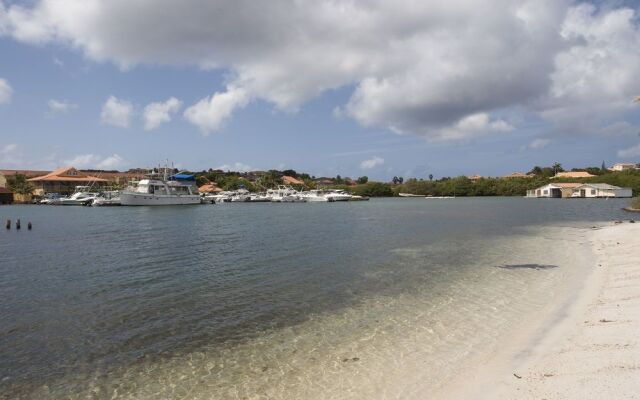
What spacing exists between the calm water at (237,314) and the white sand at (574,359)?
112 cm

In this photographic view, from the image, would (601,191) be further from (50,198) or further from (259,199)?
(50,198)

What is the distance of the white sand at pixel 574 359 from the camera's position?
738 centimetres

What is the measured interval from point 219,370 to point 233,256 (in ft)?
55.0

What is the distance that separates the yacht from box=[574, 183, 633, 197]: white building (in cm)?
13164

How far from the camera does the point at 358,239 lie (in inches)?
1390

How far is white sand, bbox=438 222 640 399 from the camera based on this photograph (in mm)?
7379

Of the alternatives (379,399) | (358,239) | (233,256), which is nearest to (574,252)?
(358,239)

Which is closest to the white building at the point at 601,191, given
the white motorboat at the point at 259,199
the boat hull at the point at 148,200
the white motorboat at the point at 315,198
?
the white motorboat at the point at 315,198

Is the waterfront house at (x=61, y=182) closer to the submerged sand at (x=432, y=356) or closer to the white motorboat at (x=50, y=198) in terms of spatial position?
the white motorboat at (x=50, y=198)

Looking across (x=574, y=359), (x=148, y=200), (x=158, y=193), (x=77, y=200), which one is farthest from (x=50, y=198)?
(x=574, y=359)

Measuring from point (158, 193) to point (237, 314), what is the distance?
96805mm

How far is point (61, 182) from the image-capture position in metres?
142

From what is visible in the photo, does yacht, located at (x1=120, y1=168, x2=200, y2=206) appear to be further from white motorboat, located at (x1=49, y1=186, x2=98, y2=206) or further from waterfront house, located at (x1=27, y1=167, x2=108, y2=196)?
waterfront house, located at (x1=27, y1=167, x2=108, y2=196)

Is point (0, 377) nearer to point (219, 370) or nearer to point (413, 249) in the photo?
point (219, 370)
